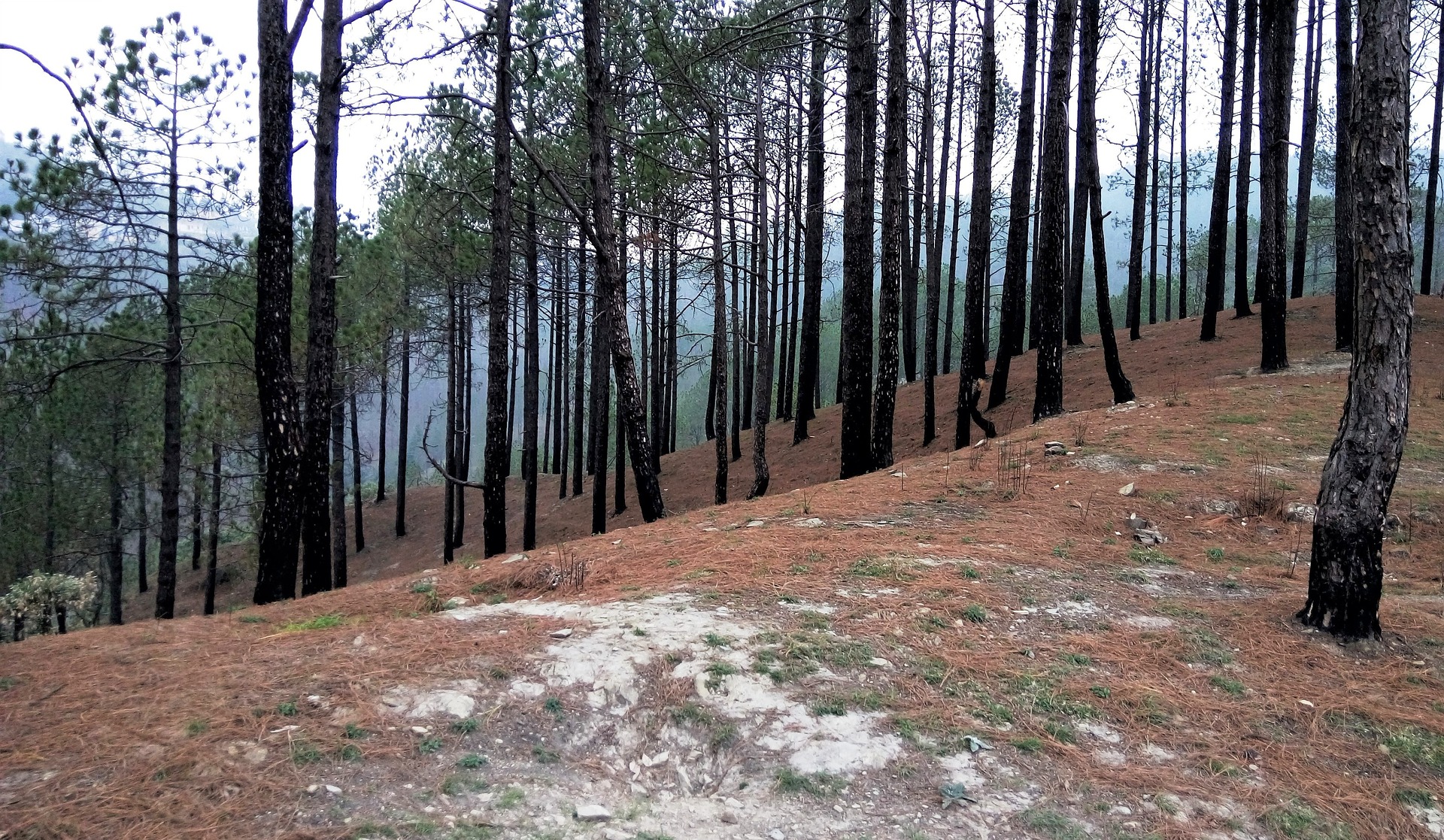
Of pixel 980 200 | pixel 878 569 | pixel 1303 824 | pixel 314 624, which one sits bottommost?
pixel 1303 824

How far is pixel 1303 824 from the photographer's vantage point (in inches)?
116

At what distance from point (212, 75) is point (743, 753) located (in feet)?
48.2

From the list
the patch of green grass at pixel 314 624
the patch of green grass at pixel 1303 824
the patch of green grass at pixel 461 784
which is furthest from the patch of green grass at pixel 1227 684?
the patch of green grass at pixel 314 624

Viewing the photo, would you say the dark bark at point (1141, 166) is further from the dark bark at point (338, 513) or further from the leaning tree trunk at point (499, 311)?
the dark bark at point (338, 513)

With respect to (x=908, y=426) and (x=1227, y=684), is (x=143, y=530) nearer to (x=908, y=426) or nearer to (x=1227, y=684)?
(x=908, y=426)

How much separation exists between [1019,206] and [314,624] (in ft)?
48.2

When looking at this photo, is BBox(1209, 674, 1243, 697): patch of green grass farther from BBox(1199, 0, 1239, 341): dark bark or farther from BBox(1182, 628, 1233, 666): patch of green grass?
BBox(1199, 0, 1239, 341): dark bark

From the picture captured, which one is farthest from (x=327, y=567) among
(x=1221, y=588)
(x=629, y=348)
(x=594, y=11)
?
(x=1221, y=588)

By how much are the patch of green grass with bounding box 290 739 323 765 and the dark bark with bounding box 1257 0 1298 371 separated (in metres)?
15.5

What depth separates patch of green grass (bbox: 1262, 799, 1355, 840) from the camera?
2.91m

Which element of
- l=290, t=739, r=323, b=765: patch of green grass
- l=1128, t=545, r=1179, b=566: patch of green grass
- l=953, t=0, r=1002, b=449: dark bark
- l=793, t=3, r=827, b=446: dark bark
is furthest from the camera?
l=793, t=3, r=827, b=446: dark bark

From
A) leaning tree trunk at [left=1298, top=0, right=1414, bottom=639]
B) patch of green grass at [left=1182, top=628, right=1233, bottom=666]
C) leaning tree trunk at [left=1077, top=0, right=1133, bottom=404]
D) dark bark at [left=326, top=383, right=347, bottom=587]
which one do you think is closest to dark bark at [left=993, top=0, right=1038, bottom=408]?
leaning tree trunk at [left=1077, top=0, right=1133, bottom=404]

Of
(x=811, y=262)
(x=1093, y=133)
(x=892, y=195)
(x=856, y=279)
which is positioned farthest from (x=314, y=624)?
(x=811, y=262)

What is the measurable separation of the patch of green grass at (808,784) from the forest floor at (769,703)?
2cm
